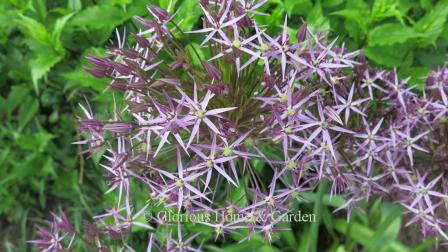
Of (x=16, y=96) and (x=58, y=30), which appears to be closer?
(x=58, y=30)

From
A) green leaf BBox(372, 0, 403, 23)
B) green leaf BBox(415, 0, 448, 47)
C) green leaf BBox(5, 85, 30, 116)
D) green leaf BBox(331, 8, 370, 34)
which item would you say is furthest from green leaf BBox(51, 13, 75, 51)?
green leaf BBox(415, 0, 448, 47)

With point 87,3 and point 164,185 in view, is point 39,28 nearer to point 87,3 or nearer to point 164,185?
point 87,3

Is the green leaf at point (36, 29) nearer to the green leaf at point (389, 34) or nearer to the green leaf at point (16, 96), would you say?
the green leaf at point (16, 96)

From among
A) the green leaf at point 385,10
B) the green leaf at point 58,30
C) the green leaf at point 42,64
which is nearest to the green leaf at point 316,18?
the green leaf at point 385,10

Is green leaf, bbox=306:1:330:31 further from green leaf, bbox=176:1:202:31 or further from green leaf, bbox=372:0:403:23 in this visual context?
green leaf, bbox=176:1:202:31

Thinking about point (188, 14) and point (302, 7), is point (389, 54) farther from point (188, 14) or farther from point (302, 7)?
point (188, 14)

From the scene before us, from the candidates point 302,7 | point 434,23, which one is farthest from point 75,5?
point 434,23

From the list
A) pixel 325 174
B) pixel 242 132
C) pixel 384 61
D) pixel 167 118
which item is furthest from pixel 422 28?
pixel 167 118
